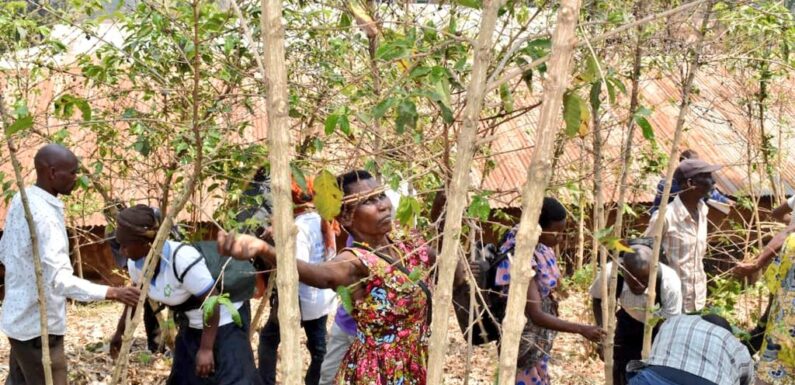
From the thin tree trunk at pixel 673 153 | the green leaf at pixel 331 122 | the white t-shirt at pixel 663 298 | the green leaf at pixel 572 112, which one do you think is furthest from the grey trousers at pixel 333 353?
the green leaf at pixel 572 112

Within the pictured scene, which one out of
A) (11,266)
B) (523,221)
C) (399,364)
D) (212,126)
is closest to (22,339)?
(11,266)

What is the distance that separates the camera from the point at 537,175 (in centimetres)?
185

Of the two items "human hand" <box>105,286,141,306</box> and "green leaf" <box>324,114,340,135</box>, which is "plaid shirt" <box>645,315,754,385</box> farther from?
"human hand" <box>105,286,141,306</box>

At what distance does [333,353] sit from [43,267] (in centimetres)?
Answer: 153

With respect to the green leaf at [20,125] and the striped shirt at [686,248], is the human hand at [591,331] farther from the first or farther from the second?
the green leaf at [20,125]

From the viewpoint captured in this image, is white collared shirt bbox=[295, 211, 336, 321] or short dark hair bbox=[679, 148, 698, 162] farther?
short dark hair bbox=[679, 148, 698, 162]

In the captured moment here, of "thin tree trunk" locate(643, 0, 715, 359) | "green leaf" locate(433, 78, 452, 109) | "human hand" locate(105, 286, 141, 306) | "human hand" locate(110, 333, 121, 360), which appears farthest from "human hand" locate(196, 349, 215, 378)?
"green leaf" locate(433, 78, 452, 109)

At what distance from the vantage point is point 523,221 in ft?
6.12

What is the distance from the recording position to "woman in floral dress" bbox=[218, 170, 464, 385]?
377 cm

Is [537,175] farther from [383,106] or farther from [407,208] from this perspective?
[407,208]

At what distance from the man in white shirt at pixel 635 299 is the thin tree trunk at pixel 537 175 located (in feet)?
8.88

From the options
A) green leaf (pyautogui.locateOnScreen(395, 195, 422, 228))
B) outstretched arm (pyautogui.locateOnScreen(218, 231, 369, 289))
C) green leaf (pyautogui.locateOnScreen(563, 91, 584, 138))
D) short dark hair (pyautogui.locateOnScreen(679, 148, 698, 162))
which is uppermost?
short dark hair (pyautogui.locateOnScreen(679, 148, 698, 162))

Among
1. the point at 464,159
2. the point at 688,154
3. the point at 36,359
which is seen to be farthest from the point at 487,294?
the point at 688,154

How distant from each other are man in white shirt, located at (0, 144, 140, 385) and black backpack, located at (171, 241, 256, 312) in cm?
41
